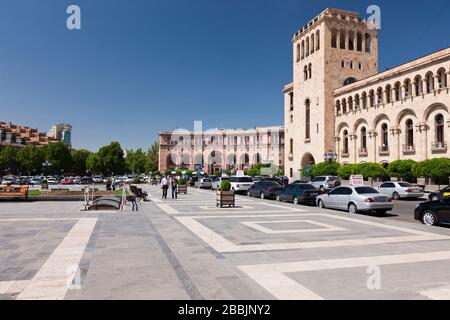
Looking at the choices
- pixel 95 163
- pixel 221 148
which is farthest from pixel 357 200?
pixel 221 148

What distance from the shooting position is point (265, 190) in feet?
90.4

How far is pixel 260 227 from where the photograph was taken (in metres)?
12.5

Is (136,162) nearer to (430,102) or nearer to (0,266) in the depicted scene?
(430,102)

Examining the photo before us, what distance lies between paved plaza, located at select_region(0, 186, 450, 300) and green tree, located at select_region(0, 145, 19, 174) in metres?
85.4

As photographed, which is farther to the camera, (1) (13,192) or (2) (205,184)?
(2) (205,184)

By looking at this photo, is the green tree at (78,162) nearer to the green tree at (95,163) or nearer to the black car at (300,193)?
the green tree at (95,163)

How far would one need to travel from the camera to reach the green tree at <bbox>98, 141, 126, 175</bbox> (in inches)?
3514

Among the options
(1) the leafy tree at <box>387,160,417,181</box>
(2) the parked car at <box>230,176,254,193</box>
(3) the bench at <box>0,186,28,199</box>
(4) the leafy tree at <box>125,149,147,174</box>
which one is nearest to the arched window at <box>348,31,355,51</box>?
(1) the leafy tree at <box>387,160,417,181</box>

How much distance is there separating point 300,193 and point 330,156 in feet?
95.6

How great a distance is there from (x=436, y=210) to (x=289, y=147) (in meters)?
54.0

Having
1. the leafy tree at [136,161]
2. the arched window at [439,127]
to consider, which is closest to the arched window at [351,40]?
the arched window at [439,127]

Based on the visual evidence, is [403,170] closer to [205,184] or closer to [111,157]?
[205,184]

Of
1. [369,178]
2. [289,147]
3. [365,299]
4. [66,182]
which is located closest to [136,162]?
[66,182]

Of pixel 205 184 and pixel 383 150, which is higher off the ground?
pixel 383 150
